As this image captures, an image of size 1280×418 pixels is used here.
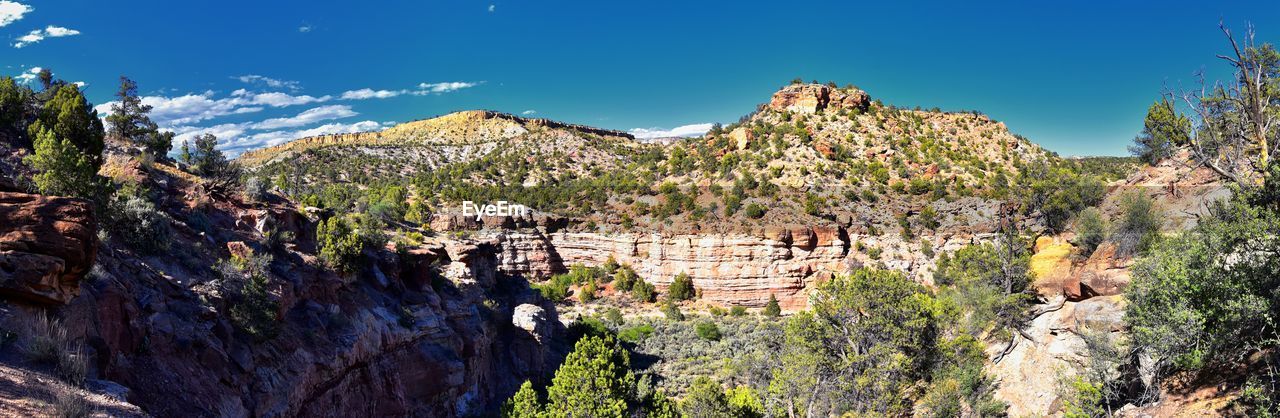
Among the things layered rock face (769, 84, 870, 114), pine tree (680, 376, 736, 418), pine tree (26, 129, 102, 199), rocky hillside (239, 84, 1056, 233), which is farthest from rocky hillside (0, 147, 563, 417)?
layered rock face (769, 84, 870, 114)

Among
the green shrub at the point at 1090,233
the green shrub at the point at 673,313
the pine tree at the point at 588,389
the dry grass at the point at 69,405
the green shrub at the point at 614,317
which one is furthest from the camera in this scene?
the green shrub at the point at 673,313

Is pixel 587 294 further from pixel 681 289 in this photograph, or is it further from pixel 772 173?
pixel 772 173

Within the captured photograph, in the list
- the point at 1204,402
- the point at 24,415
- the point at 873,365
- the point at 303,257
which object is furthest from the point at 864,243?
the point at 24,415

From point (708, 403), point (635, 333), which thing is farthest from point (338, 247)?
point (635, 333)

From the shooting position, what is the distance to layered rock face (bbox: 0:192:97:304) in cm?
798

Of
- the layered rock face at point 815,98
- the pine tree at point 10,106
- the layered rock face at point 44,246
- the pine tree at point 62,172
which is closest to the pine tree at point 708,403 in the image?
the layered rock face at point 44,246

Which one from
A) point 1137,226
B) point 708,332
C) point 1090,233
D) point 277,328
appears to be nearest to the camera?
point 277,328

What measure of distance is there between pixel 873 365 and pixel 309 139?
368 ft

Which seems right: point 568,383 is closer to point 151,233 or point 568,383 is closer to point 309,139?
point 151,233

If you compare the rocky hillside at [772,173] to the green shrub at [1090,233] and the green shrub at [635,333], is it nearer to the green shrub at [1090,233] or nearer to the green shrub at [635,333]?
the green shrub at [635,333]

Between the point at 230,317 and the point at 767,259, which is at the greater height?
the point at 230,317

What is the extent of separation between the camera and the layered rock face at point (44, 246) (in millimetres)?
7977

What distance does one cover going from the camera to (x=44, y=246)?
8.23 meters

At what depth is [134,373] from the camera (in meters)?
9.43
